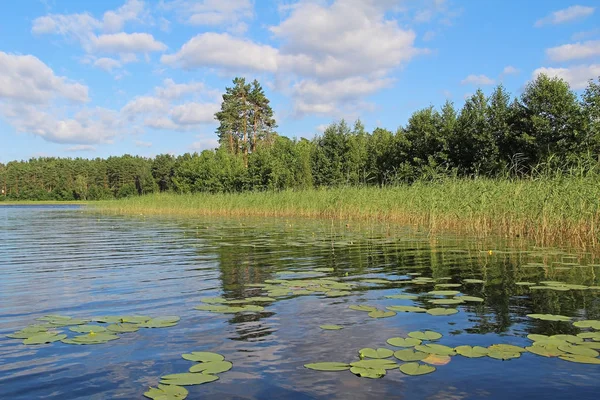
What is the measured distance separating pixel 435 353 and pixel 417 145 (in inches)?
1140

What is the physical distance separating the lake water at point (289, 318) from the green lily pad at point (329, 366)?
0.05 metres

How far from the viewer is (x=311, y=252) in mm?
10141

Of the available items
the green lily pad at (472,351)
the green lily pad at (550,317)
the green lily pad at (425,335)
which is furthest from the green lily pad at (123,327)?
the green lily pad at (550,317)

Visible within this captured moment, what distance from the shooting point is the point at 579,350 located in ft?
11.5

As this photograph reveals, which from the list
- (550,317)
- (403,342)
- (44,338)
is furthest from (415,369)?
(44,338)

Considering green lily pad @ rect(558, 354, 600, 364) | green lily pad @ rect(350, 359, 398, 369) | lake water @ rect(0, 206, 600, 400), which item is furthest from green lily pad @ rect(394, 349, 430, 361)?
green lily pad @ rect(558, 354, 600, 364)

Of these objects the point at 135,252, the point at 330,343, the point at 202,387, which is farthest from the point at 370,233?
the point at 202,387

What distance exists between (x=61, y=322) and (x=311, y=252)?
616 cm

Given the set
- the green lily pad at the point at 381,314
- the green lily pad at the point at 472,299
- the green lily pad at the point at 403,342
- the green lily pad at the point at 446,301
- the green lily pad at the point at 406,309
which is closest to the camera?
the green lily pad at the point at 403,342

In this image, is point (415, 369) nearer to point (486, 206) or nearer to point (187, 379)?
point (187, 379)

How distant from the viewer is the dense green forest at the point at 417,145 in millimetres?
24562

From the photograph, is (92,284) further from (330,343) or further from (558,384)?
(558,384)

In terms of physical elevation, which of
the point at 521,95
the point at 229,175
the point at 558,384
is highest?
the point at 521,95

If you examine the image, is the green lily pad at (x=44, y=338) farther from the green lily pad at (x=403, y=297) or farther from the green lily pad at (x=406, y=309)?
the green lily pad at (x=403, y=297)
